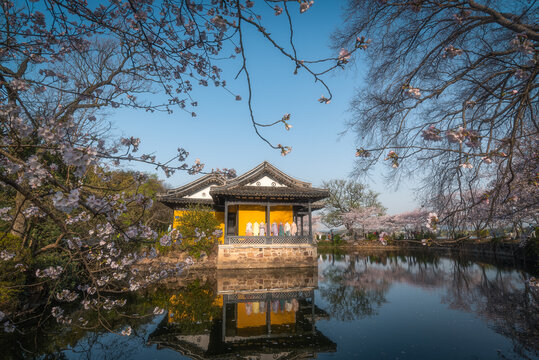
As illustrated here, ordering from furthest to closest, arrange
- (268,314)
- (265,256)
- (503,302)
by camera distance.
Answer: (265,256) → (503,302) → (268,314)

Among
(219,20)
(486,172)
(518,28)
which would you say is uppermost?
(518,28)

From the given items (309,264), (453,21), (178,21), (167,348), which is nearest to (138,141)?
(178,21)

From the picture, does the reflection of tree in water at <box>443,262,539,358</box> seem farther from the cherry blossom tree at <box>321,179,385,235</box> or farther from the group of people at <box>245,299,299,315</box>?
the cherry blossom tree at <box>321,179,385,235</box>

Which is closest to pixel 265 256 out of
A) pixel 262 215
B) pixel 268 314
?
pixel 262 215

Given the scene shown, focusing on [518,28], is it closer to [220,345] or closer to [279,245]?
[220,345]

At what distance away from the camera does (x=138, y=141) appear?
2684mm

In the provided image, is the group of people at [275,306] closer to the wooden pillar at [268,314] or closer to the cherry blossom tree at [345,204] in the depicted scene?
the wooden pillar at [268,314]

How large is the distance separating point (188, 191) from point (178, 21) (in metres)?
16.1

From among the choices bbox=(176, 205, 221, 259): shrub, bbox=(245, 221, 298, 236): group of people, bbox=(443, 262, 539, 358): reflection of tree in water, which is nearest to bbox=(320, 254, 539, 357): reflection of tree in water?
bbox=(443, 262, 539, 358): reflection of tree in water

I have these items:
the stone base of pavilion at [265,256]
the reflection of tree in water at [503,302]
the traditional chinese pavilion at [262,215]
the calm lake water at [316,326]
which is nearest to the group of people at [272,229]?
the traditional chinese pavilion at [262,215]

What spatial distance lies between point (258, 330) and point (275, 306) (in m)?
1.59

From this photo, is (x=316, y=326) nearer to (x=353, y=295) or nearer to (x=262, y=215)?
(x=353, y=295)

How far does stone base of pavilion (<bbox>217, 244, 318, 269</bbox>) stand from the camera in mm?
13047

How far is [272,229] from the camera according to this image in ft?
48.9
